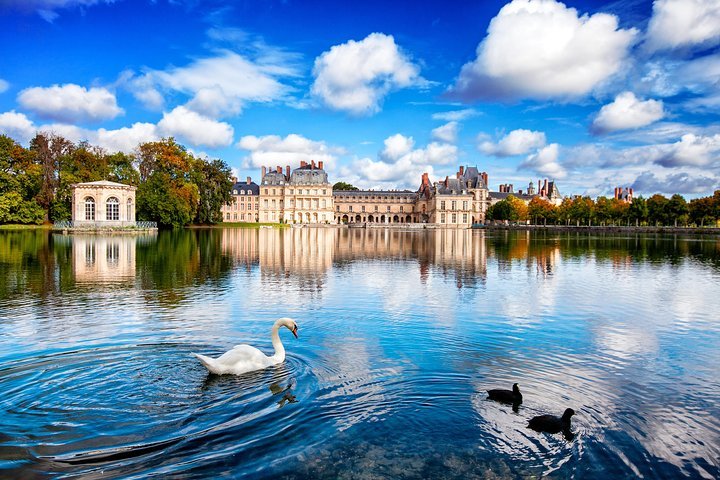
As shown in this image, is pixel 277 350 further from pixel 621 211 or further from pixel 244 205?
pixel 244 205

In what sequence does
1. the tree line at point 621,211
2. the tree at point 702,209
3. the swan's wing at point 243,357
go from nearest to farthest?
the swan's wing at point 243,357 → the tree at point 702,209 → the tree line at point 621,211

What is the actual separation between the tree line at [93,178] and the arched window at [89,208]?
4.88 metres

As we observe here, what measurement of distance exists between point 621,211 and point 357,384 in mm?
99879

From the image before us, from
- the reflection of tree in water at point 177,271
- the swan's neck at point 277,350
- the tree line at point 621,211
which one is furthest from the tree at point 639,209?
the swan's neck at point 277,350

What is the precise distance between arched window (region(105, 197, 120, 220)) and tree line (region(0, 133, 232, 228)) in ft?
16.1

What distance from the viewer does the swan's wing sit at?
7363 millimetres

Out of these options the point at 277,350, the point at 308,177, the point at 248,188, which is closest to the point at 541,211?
the point at 308,177

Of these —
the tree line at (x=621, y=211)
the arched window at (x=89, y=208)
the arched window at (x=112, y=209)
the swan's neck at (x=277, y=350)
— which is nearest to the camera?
the swan's neck at (x=277, y=350)

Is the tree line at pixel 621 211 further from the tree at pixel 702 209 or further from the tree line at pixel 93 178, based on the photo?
the tree line at pixel 93 178

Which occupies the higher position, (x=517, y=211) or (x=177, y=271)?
(x=517, y=211)

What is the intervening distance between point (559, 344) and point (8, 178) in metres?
58.9

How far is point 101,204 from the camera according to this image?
53.6 m

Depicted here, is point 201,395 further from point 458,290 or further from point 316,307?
point 458,290

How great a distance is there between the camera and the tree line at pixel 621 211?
84.0 m
